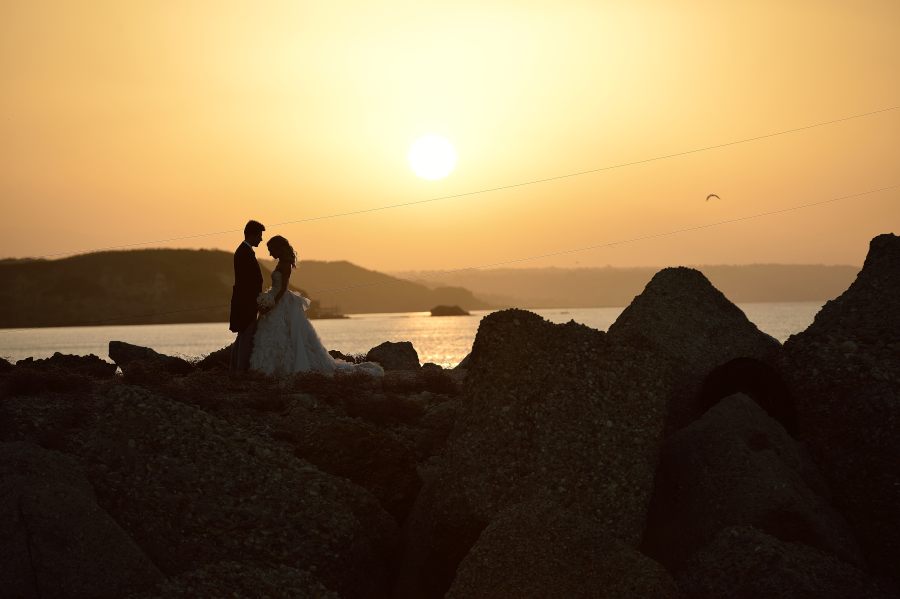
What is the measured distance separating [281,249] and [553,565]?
41.0 feet

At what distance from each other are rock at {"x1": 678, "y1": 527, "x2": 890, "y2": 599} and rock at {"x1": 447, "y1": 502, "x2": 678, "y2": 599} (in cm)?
61

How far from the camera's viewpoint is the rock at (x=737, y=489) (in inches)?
345

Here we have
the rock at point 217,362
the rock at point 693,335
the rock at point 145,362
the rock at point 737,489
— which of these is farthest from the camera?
the rock at point 217,362

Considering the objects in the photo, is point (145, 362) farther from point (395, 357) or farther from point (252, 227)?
point (395, 357)

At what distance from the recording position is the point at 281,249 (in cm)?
1844

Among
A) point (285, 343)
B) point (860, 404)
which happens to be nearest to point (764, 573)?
point (860, 404)

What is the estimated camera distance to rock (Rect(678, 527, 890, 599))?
23.9ft

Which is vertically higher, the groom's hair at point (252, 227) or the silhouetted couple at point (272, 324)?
the groom's hair at point (252, 227)

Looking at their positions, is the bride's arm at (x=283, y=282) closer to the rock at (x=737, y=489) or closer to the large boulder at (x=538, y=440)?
the large boulder at (x=538, y=440)

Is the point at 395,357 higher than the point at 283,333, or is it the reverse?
the point at 283,333

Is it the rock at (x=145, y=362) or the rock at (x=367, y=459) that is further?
the rock at (x=145, y=362)

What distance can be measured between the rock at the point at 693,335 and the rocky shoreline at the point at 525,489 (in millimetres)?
189

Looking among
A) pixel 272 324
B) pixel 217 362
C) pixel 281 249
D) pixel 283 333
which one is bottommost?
pixel 217 362

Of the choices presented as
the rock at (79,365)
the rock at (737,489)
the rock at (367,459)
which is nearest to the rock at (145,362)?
the rock at (79,365)
